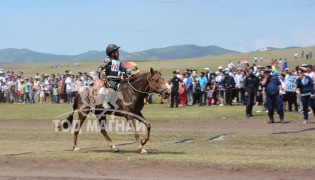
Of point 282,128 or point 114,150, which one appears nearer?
point 114,150

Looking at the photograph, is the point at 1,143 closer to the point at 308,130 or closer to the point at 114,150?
the point at 114,150

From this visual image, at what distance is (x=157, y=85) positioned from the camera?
1430cm

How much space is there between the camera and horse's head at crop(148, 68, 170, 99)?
14172 millimetres

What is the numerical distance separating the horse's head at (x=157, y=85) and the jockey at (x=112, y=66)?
3.35 feet

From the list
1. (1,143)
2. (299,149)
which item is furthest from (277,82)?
(1,143)

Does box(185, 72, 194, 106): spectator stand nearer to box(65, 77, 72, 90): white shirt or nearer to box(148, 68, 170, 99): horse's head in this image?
box(65, 77, 72, 90): white shirt

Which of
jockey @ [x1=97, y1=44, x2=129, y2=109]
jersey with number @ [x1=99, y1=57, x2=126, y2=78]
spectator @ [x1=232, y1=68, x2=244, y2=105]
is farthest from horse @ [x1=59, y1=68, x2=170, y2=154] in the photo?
spectator @ [x1=232, y1=68, x2=244, y2=105]

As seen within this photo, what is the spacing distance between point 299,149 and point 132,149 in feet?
15.4

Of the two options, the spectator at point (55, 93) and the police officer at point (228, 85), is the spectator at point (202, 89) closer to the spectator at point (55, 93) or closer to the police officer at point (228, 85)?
the police officer at point (228, 85)

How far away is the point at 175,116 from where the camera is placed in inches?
1018

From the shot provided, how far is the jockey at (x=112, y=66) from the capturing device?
1482cm

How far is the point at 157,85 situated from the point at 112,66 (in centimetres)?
146

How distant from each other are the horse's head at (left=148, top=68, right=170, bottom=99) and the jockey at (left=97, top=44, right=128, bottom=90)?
1021mm

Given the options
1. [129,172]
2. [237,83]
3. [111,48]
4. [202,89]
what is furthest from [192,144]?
[202,89]
